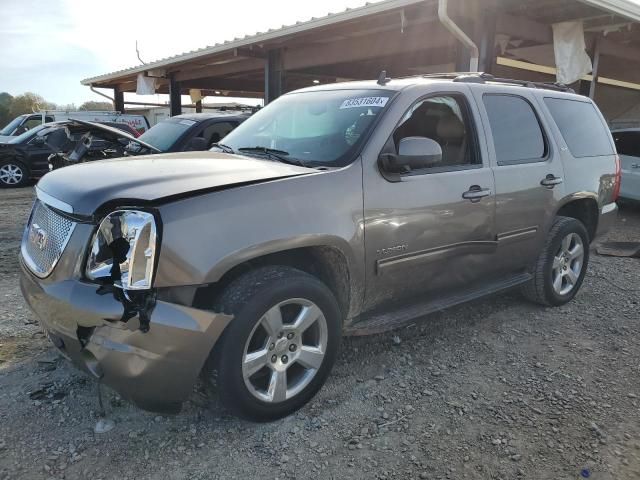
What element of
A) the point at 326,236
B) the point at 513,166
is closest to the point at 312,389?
the point at 326,236

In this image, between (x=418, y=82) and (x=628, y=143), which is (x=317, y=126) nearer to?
(x=418, y=82)

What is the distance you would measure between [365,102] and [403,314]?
1432 mm

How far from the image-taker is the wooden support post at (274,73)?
41.3 ft

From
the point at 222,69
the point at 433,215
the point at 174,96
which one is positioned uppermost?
the point at 222,69

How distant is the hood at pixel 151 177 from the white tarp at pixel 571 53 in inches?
317

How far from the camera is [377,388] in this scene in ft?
10.8

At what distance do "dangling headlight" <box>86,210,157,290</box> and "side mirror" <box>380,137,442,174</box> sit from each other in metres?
1.47

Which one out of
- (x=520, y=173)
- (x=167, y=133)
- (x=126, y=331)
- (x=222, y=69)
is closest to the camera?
(x=126, y=331)

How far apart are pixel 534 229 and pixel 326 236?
2235 millimetres

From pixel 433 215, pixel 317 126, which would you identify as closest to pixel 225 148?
pixel 317 126

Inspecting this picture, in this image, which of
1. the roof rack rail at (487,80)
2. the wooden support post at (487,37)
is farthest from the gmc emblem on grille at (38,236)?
the wooden support post at (487,37)

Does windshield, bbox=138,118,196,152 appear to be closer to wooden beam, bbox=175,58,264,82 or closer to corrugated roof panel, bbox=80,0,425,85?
corrugated roof panel, bbox=80,0,425,85

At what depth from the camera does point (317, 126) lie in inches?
141

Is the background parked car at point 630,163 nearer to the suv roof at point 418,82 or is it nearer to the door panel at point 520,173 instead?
the suv roof at point 418,82
